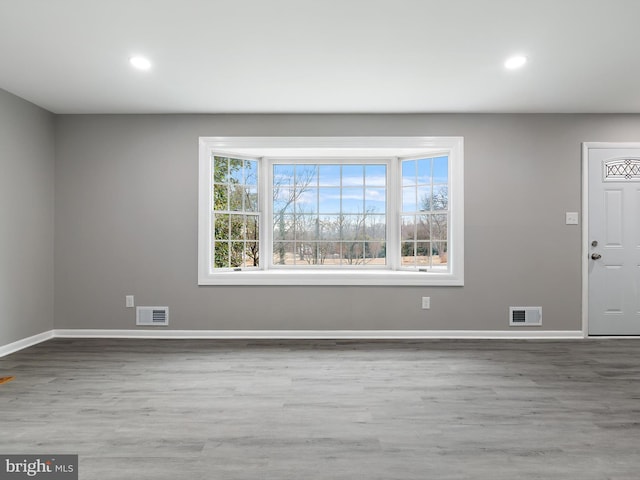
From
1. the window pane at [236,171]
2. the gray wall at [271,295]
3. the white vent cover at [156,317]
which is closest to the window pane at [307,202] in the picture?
the window pane at [236,171]

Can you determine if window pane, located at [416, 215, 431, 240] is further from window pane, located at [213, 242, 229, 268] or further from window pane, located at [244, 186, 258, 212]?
window pane, located at [213, 242, 229, 268]

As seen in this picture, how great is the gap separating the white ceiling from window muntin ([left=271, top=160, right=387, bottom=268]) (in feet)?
3.06

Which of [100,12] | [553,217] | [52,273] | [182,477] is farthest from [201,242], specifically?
[553,217]

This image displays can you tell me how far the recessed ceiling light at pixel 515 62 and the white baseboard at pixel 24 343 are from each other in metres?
5.05

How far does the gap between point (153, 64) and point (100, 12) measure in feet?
2.41

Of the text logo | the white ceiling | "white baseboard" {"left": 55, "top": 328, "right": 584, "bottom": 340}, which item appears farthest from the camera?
"white baseboard" {"left": 55, "top": 328, "right": 584, "bottom": 340}

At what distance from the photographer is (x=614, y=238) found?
176 inches

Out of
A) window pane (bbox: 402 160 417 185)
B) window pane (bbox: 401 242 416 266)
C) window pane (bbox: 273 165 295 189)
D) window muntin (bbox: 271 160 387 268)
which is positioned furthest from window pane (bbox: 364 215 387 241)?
window pane (bbox: 273 165 295 189)

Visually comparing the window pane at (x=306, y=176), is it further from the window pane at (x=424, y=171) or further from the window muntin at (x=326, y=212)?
the window pane at (x=424, y=171)

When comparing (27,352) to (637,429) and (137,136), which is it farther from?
(637,429)

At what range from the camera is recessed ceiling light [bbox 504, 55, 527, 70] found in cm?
308

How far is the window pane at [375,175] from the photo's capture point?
5.06 metres

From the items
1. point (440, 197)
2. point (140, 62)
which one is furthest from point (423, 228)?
point (140, 62)

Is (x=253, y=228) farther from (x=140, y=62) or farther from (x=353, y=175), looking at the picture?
(x=140, y=62)
